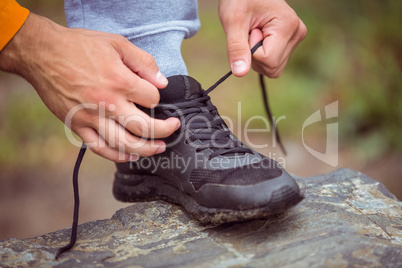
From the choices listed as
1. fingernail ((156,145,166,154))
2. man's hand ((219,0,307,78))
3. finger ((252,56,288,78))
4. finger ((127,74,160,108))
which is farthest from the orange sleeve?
finger ((252,56,288,78))

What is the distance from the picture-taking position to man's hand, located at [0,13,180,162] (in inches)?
33.7

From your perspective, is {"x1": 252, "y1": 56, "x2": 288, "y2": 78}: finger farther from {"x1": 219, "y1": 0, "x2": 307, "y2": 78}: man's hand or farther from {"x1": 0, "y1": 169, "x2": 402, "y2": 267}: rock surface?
{"x1": 0, "y1": 169, "x2": 402, "y2": 267}: rock surface

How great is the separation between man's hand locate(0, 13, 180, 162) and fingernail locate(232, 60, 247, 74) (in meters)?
0.22

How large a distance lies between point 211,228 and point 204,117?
29cm

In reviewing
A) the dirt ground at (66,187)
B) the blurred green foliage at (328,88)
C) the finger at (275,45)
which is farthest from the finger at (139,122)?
the blurred green foliage at (328,88)

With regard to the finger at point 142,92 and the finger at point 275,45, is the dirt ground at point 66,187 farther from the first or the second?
the finger at point 142,92

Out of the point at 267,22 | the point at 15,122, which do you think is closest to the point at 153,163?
the point at 267,22

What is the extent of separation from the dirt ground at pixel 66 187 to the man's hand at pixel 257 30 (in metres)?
0.93

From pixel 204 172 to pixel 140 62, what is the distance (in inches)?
11.6

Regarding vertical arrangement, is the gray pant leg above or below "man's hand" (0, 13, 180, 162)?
above

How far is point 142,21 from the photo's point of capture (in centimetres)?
107

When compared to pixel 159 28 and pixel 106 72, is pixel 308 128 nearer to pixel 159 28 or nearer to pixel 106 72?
pixel 159 28

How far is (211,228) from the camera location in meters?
1.00

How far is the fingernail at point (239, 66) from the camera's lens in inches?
41.9
